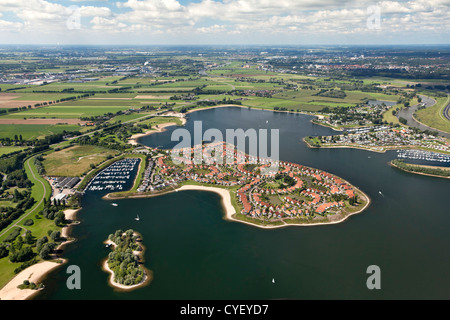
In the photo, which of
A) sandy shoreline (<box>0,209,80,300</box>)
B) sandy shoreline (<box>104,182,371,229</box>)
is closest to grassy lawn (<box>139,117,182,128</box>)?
sandy shoreline (<box>104,182,371,229</box>)

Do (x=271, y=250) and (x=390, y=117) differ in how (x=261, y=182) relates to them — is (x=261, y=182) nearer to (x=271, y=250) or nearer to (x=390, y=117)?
(x=271, y=250)

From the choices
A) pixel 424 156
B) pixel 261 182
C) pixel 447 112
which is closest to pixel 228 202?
pixel 261 182

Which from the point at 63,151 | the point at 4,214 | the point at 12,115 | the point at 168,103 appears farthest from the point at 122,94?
the point at 4,214

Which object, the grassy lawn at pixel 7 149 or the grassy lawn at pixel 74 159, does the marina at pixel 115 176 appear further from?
the grassy lawn at pixel 7 149

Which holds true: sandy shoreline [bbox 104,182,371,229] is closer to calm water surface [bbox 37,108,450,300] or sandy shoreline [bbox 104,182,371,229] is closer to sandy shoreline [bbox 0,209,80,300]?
calm water surface [bbox 37,108,450,300]

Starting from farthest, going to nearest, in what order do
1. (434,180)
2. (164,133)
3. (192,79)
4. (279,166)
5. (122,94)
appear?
(192,79) → (122,94) → (164,133) → (279,166) → (434,180)
